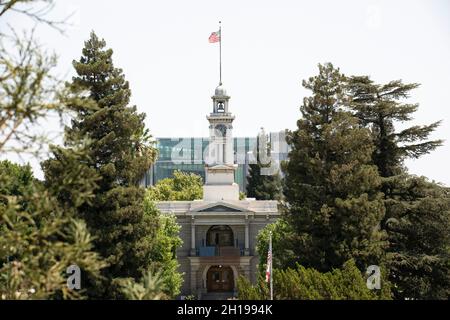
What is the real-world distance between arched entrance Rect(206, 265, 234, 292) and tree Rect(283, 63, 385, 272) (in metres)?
23.3

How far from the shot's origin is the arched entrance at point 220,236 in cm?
5688

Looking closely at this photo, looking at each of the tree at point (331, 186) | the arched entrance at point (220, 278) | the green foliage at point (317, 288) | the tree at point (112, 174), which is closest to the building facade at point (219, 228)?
the arched entrance at point (220, 278)

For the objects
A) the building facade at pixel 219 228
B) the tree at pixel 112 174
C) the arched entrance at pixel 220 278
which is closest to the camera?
the tree at pixel 112 174

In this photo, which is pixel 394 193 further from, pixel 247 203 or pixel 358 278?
pixel 247 203

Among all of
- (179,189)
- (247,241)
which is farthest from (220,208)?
(179,189)

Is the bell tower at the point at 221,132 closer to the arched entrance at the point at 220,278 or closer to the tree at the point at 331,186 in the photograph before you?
the arched entrance at the point at 220,278

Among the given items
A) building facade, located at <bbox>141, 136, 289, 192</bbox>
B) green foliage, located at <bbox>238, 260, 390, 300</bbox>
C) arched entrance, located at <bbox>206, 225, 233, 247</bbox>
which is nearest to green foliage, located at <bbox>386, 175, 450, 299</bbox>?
green foliage, located at <bbox>238, 260, 390, 300</bbox>

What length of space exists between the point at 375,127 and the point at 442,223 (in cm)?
588

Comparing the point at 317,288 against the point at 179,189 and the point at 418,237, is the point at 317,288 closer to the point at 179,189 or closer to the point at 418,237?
the point at 418,237

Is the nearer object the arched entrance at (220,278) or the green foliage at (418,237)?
the green foliage at (418,237)

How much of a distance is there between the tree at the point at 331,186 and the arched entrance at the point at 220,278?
23278 mm

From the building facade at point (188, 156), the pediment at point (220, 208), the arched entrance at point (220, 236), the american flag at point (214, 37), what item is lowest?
the arched entrance at point (220, 236)

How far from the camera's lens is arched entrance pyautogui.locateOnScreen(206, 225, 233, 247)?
187ft

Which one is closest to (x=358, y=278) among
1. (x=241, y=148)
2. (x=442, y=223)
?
(x=442, y=223)
